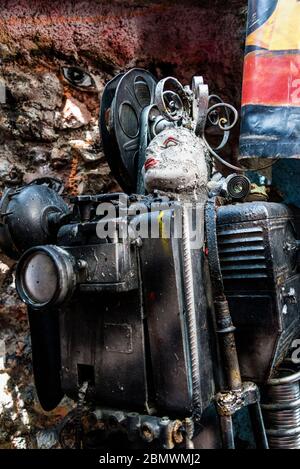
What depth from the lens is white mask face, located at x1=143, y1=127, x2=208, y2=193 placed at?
4.49 feet

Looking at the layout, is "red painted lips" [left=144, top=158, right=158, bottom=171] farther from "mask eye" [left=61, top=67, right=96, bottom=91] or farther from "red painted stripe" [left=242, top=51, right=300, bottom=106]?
"mask eye" [left=61, top=67, right=96, bottom=91]

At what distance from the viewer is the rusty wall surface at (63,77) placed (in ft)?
6.31

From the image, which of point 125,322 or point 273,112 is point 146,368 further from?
point 273,112

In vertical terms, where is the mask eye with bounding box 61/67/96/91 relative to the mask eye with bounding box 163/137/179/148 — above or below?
above

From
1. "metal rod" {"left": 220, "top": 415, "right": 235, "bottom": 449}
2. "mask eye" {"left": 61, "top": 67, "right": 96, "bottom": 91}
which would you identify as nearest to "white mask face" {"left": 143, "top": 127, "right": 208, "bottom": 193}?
"metal rod" {"left": 220, "top": 415, "right": 235, "bottom": 449}

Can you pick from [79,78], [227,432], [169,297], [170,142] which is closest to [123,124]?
[170,142]

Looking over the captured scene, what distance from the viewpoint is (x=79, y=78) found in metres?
2.15

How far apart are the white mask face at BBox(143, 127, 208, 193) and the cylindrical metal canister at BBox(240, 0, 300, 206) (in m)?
0.27

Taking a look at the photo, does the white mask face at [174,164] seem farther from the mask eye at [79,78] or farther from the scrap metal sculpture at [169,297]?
the mask eye at [79,78]

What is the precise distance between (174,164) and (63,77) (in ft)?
3.68

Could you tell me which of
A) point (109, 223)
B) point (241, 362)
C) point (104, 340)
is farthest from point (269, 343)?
point (109, 223)

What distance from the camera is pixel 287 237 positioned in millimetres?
1368

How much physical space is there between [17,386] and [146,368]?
1014 millimetres

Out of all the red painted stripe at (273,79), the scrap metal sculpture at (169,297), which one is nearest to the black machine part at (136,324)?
the scrap metal sculpture at (169,297)
